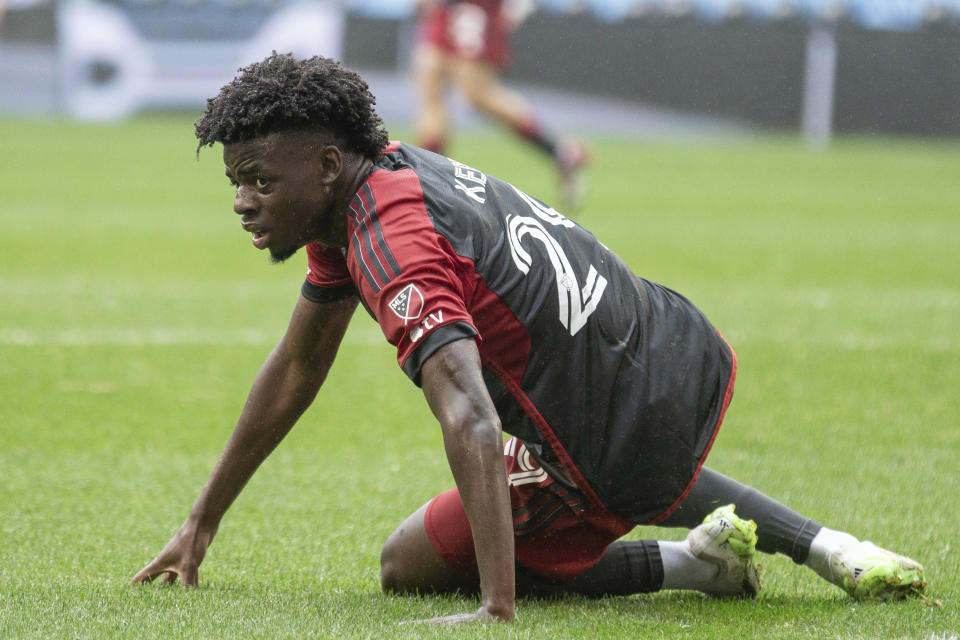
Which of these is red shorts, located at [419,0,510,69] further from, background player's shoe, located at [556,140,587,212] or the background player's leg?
background player's shoe, located at [556,140,587,212]

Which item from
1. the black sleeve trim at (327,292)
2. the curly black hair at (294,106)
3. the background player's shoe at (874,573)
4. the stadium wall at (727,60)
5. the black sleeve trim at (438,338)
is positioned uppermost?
the curly black hair at (294,106)

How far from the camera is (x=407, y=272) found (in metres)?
2.45

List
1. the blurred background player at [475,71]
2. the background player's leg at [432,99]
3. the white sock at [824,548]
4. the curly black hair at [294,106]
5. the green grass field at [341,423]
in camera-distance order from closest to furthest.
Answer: the curly black hair at [294,106]
the green grass field at [341,423]
the white sock at [824,548]
the background player's leg at [432,99]
the blurred background player at [475,71]

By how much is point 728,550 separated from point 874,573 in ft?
1.07

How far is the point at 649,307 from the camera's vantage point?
9.62ft

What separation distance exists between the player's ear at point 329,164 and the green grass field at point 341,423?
2.94 feet

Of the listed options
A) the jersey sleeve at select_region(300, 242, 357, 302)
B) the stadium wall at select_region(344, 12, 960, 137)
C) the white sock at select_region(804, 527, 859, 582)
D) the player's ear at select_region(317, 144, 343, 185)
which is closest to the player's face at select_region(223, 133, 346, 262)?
the player's ear at select_region(317, 144, 343, 185)

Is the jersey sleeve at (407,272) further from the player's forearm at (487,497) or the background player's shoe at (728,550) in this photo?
the background player's shoe at (728,550)

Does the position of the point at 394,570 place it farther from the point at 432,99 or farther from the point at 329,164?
the point at 432,99

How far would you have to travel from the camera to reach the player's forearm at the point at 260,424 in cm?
316

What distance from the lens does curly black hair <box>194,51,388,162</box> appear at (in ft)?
8.41

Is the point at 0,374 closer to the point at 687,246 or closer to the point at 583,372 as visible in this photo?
the point at 583,372

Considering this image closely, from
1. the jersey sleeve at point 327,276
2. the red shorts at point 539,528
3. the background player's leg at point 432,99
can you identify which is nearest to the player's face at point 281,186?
the jersey sleeve at point 327,276

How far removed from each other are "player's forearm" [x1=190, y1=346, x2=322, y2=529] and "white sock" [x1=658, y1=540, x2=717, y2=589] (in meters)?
0.94
